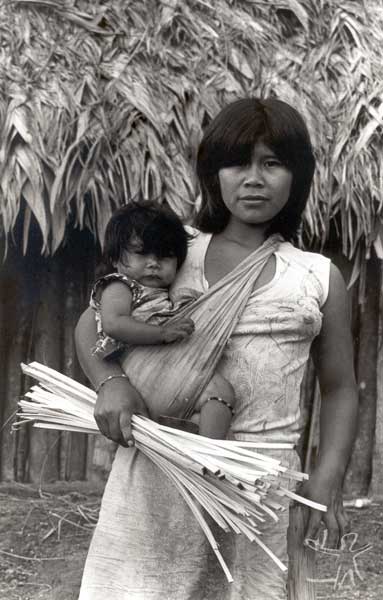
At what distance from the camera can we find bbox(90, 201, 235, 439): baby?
2.05m

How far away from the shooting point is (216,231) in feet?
7.49

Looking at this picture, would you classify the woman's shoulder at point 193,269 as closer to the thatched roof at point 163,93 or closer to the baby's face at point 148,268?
the baby's face at point 148,268

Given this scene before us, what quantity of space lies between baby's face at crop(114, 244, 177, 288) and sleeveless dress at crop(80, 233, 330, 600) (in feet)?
0.14

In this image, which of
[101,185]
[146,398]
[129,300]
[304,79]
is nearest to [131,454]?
[146,398]

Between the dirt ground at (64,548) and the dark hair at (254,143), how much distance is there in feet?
7.26

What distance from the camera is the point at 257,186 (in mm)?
2131

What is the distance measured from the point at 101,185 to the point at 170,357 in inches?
86.5

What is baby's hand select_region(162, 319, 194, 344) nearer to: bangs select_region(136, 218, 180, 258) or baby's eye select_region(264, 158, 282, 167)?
bangs select_region(136, 218, 180, 258)

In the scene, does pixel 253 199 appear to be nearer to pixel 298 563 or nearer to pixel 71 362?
pixel 298 563

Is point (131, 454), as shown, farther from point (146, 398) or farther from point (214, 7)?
point (214, 7)

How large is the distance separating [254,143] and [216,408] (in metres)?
0.53
